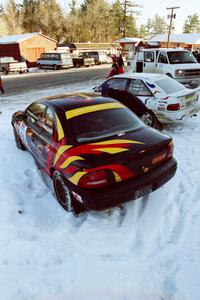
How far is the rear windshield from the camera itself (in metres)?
4.10

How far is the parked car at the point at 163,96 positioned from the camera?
24.1 ft

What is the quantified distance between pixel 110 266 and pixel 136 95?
5631 millimetres

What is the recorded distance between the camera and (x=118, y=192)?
3.61 m

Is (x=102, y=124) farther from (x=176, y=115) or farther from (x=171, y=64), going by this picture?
(x=171, y=64)

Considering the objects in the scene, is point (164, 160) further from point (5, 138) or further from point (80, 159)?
point (5, 138)

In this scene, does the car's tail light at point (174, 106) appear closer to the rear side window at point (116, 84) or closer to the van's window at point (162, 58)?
the rear side window at point (116, 84)

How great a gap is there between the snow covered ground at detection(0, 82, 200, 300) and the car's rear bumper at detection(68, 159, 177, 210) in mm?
467

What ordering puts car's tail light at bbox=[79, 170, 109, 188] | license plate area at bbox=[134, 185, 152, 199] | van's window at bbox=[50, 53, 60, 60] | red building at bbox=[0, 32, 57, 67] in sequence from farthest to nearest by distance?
red building at bbox=[0, 32, 57, 67] < van's window at bbox=[50, 53, 60, 60] < license plate area at bbox=[134, 185, 152, 199] < car's tail light at bbox=[79, 170, 109, 188]

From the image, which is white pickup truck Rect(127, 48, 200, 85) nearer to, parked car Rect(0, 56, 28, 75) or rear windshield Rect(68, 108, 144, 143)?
rear windshield Rect(68, 108, 144, 143)

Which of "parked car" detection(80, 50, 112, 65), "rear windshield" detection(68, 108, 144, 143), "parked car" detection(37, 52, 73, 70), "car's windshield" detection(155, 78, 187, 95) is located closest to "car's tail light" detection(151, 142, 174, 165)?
"rear windshield" detection(68, 108, 144, 143)

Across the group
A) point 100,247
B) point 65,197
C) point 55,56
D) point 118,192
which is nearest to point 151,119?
point 65,197

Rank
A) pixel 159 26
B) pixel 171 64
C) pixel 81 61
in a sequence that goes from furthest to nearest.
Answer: pixel 159 26 < pixel 81 61 < pixel 171 64

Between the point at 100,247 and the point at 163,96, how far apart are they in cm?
501

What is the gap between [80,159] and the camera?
3.65 m
